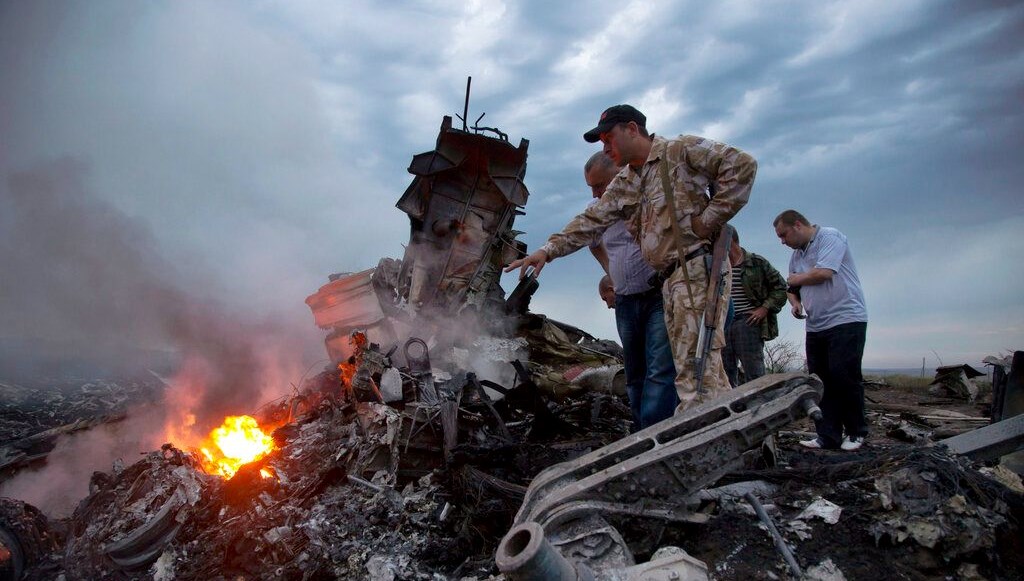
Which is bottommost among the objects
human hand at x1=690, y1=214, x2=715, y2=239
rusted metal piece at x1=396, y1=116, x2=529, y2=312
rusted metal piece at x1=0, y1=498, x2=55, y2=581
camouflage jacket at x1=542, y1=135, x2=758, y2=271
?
rusted metal piece at x1=0, y1=498, x2=55, y2=581

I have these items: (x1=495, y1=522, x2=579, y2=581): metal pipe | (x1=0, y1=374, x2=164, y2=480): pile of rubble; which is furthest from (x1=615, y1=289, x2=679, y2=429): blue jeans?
(x1=0, y1=374, x2=164, y2=480): pile of rubble

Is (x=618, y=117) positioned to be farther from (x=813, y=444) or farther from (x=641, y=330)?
(x=813, y=444)

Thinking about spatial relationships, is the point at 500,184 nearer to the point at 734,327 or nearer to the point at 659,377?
the point at 734,327

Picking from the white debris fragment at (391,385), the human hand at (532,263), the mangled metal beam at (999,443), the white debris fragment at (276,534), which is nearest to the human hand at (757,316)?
the mangled metal beam at (999,443)

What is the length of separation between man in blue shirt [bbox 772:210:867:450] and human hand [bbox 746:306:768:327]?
0.94 m

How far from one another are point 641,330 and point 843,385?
1.55 metres

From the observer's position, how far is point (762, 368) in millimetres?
4887

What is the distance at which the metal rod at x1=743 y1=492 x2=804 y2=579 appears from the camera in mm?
1869

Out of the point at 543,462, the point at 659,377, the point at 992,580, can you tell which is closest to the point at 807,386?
the point at 992,580

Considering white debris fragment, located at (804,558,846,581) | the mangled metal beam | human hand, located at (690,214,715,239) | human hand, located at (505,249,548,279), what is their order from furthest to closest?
1. human hand, located at (505,249,548,279)
2. human hand, located at (690,214,715,239)
3. the mangled metal beam
4. white debris fragment, located at (804,558,846,581)

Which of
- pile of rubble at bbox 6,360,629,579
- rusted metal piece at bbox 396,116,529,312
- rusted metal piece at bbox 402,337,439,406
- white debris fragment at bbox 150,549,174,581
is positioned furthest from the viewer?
rusted metal piece at bbox 396,116,529,312

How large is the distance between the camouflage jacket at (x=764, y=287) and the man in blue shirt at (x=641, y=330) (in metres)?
2.17

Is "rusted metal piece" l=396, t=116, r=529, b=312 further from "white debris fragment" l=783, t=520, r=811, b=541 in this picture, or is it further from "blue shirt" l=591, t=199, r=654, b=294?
"white debris fragment" l=783, t=520, r=811, b=541

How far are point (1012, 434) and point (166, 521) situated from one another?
5522 mm
